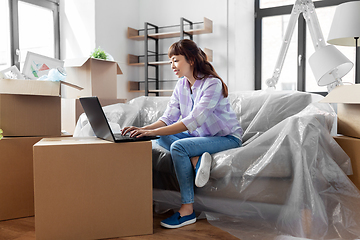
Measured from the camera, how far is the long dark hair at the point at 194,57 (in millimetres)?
1522

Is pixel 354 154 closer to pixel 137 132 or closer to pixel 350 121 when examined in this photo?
pixel 350 121

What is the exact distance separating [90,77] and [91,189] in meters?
1.04

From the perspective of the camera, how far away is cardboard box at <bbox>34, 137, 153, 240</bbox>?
1.16 meters

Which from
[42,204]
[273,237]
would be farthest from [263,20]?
[42,204]

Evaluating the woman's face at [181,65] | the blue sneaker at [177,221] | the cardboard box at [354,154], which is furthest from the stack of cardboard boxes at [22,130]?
the cardboard box at [354,154]

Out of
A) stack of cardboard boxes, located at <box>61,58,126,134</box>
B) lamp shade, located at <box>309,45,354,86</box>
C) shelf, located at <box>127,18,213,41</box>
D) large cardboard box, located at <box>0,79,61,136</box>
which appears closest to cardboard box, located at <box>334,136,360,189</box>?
lamp shade, located at <box>309,45,354,86</box>

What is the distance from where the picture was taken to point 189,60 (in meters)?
1.53

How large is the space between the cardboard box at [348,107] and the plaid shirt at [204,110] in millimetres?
436

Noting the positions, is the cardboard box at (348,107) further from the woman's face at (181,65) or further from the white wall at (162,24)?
the white wall at (162,24)

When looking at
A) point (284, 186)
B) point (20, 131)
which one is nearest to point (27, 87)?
point (20, 131)

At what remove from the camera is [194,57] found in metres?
1.54

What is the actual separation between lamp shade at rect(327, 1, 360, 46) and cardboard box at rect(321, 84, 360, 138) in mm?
364

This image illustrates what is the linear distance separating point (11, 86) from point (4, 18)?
1.63 metres

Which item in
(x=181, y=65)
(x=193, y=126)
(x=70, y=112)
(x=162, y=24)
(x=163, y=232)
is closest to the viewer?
(x=163, y=232)
